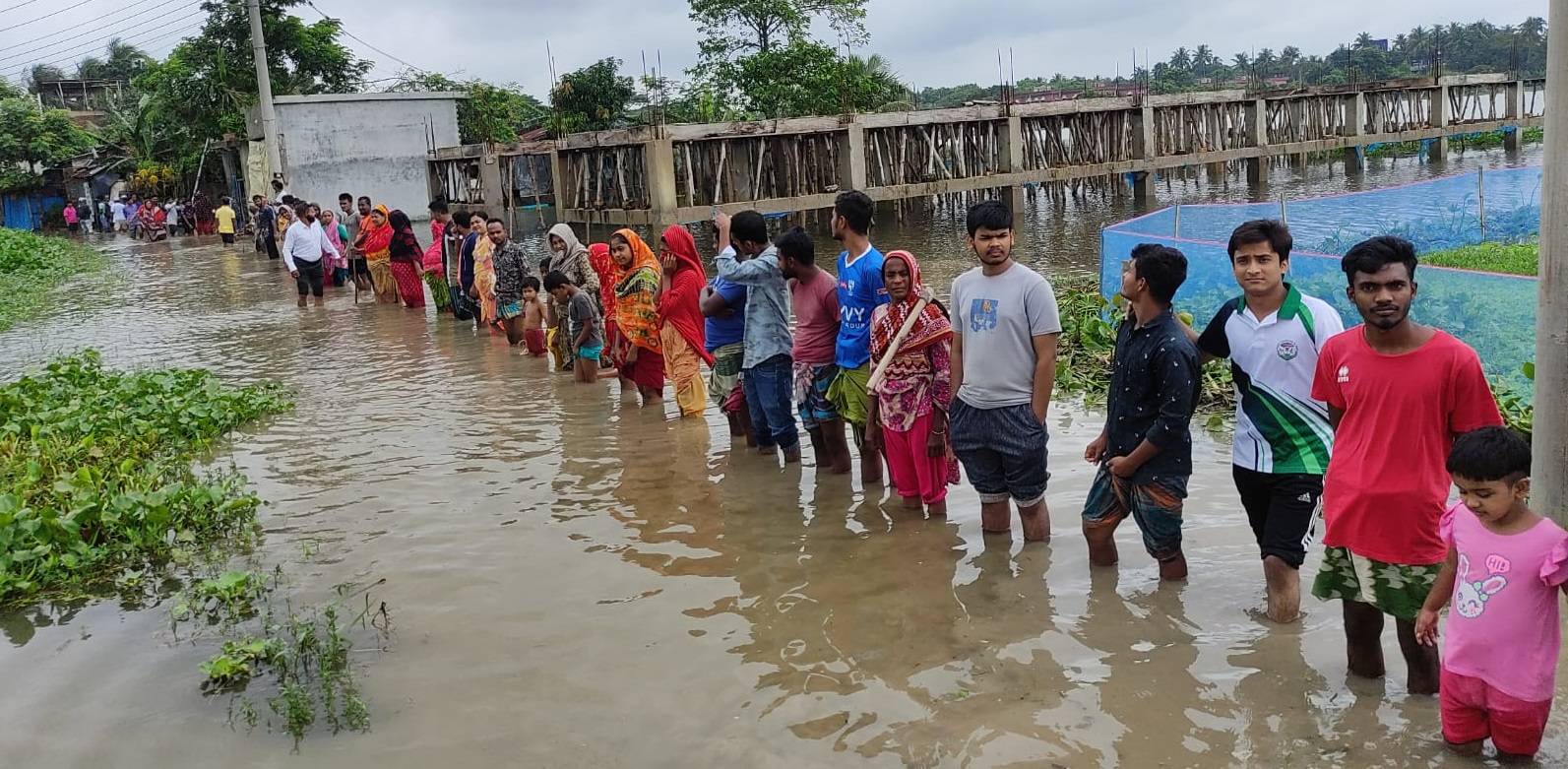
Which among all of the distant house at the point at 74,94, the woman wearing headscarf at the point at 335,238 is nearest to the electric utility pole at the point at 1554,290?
the woman wearing headscarf at the point at 335,238

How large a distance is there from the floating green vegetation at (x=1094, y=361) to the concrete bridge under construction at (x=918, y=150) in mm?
11036

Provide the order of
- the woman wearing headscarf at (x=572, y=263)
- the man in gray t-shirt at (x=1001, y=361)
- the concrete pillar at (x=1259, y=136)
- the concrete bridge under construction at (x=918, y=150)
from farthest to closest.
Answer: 1. the concrete pillar at (x=1259, y=136)
2. the concrete bridge under construction at (x=918, y=150)
3. the woman wearing headscarf at (x=572, y=263)
4. the man in gray t-shirt at (x=1001, y=361)

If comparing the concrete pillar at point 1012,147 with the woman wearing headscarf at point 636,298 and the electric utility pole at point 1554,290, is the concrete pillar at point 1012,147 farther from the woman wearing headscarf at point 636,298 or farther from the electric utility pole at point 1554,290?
the electric utility pole at point 1554,290

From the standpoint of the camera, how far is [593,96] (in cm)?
3209

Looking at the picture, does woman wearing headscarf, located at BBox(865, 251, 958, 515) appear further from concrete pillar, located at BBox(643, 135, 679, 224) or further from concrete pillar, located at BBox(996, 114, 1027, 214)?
concrete pillar, located at BBox(996, 114, 1027, 214)

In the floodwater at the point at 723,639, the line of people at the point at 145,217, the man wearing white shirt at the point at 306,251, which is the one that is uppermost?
the line of people at the point at 145,217

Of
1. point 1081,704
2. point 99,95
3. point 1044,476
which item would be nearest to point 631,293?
point 1044,476

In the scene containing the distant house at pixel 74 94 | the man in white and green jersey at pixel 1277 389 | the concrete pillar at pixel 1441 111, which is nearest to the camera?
the man in white and green jersey at pixel 1277 389

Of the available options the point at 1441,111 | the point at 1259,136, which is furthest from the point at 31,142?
the point at 1441,111

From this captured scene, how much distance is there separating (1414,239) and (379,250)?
38.9ft

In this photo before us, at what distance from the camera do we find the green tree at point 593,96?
32.0m

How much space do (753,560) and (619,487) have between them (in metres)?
1.54

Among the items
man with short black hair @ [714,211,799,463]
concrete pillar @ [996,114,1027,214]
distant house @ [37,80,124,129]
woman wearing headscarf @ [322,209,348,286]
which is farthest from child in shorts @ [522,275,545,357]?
distant house @ [37,80,124,129]

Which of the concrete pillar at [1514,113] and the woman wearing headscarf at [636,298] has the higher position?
the concrete pillar at [1514,113]
